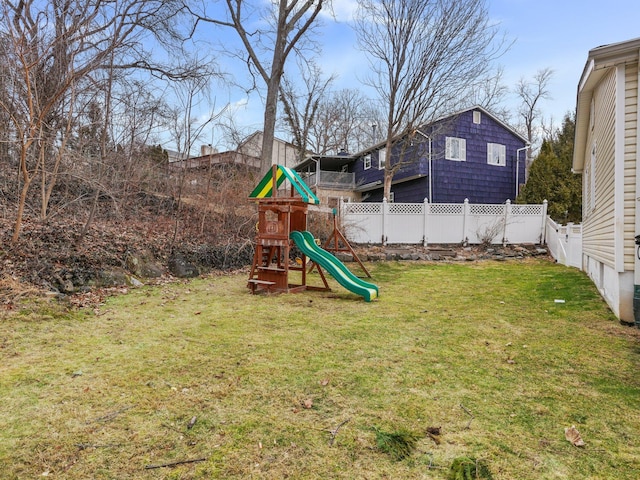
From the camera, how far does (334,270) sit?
21.6 ft

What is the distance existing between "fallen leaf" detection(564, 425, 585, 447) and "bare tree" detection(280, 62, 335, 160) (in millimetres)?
24184

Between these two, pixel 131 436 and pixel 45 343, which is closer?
pixel 131 436

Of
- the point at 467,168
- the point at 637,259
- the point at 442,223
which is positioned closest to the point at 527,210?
the point at 442,223

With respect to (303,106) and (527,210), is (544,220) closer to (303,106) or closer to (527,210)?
(527,210)

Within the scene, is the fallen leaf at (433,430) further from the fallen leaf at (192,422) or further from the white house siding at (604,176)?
the white house siding at (604,176)

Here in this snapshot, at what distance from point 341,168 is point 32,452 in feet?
81.3

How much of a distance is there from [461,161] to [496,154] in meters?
2.37

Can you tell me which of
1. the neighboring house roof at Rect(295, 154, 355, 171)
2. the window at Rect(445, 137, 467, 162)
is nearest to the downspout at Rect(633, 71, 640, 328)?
the window at Rect(445, 137, 467, 162)

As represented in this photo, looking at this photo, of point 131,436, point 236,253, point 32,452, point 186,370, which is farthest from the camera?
point 236,253

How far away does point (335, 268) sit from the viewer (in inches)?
261

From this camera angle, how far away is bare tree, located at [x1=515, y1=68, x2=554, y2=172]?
29109 mm

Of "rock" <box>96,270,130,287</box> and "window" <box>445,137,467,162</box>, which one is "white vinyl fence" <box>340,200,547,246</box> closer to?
"window" <box>445,137,467,162</box>

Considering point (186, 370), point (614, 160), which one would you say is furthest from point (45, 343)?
point (614, 160)

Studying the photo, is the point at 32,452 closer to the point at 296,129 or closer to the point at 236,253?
the point at 236,253
